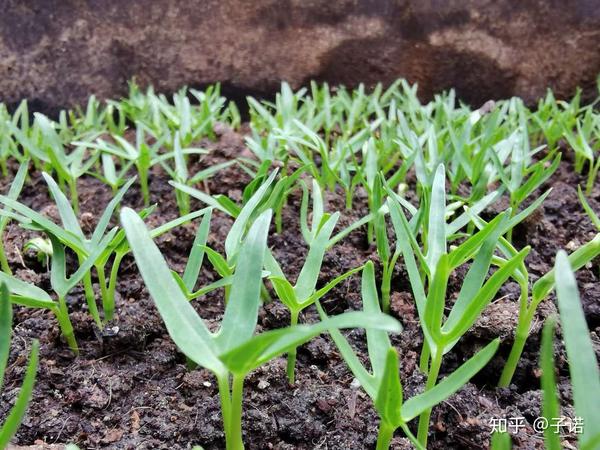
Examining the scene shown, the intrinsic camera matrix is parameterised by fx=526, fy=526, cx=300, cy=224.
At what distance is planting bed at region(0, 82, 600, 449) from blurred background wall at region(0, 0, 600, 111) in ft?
4.39

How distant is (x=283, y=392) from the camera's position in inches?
26.1

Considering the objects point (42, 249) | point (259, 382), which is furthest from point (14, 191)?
point (259, 382)

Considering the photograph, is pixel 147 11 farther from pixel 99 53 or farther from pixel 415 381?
pixel 415 381

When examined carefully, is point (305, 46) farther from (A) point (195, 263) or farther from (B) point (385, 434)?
(B) point (385, 434)

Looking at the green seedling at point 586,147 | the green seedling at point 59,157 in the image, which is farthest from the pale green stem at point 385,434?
the green seedling at point 586,147

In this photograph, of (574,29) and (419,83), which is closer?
(574,29)

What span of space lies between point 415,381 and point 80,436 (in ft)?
1.31

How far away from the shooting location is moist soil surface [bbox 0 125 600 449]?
60cm

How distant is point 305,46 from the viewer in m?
2.29

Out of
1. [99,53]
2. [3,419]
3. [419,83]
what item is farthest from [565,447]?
[99,53]

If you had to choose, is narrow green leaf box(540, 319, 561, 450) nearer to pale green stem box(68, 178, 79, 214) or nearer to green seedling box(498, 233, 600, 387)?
green seedling box(498, 233, 600, 387)

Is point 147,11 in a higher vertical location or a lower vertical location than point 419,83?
higher

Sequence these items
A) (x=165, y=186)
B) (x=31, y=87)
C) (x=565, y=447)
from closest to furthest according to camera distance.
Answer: (x=565, y=447)
(x=165, y=186)
(x=31, y=87)

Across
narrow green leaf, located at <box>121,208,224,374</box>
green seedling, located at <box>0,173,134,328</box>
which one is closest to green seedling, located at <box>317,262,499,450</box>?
narrow green leaf, located at <box>121,208,224,374</box>
